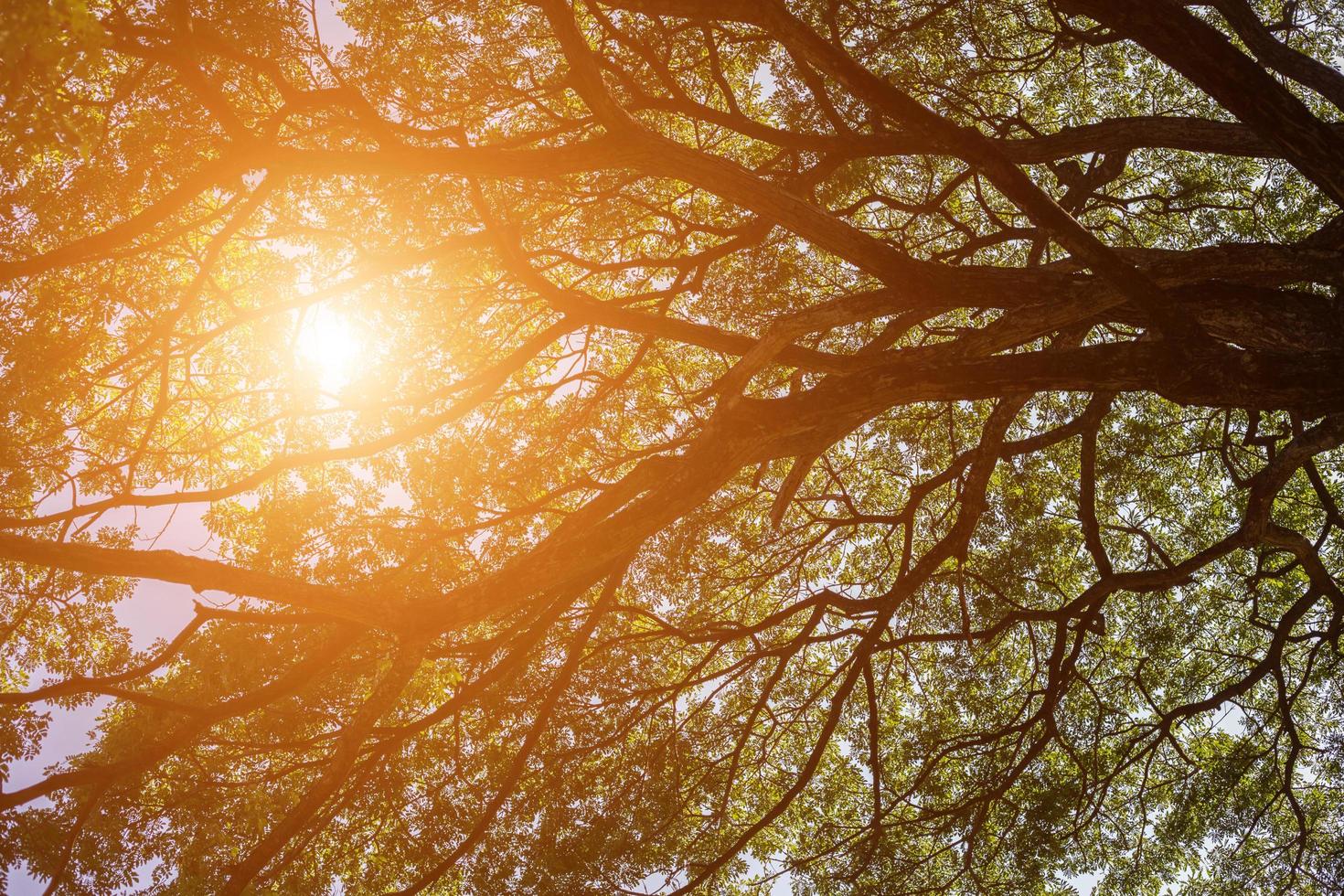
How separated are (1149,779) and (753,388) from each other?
20.5ft

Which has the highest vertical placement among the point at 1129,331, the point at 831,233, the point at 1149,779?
the point at 1129,331

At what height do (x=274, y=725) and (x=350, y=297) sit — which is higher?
(x=350, y=297)

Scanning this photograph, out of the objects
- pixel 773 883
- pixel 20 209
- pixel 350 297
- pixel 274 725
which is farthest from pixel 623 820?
pixel 20 209

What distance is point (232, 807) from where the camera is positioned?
20.1 ft

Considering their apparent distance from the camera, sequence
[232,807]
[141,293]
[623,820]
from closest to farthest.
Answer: [232,807] → [141,293] → [623,820]

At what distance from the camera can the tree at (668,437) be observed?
15.8 ft

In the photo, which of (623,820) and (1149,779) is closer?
(623,820)

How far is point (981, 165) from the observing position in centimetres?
473

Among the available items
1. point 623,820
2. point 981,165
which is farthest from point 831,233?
point 623,820

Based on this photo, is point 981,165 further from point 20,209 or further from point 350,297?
point 20,209

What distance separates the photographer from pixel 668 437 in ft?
27.5

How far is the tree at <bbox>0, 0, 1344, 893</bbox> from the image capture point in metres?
4.80

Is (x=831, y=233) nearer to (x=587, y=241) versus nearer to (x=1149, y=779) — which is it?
(x=587, y=241)

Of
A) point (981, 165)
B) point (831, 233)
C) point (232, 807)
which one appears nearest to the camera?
point (981, 165)
